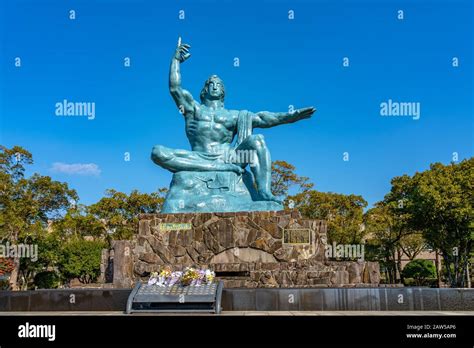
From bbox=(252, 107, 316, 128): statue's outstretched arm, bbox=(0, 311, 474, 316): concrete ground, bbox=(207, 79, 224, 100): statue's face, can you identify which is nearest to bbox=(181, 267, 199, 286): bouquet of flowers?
bbox=(0, 311, 474, 316): concrete ground

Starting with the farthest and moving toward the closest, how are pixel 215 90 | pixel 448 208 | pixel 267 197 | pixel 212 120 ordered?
1. pixel 448 208
2. pixel 215 90
3. pixel 212 120
4. pixel 267 197

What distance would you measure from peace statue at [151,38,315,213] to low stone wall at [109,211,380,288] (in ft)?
1.76

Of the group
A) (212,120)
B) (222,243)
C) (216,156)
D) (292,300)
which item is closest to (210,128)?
(212,120)

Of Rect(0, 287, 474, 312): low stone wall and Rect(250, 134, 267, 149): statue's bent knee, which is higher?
Rect(250, 134, 267, 149): statue's bent knee

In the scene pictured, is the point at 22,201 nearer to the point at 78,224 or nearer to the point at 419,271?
the point at 78,224

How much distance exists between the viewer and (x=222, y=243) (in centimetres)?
1363

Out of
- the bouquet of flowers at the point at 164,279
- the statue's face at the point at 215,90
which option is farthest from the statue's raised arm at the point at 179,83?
the bouquet of flowers at the point at 164,279

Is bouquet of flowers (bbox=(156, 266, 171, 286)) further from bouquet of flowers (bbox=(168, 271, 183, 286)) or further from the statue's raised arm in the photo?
the statue's raised arm

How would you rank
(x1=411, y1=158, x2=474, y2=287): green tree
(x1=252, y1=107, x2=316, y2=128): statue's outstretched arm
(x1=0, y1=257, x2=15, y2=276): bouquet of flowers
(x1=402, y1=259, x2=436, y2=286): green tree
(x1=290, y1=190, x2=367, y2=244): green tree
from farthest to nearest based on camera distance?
(x1=402, y1=259, x2=436, y2=286): green tree
(x1=290, y1=190, x2=367, y2=244): green tree
(x1=0, y1=257, x2=15, y2=276): bouquet of flowers
(x1=411, y1=158, x2=474, y2=287): green tree
(x1=252, y1=107, x2=316, y2=128): statue's outstretched arm

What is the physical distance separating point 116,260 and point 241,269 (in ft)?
10.4

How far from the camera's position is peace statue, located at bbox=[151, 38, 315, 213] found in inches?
569

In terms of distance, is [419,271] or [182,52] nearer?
[182,52]

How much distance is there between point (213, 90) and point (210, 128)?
123cm
